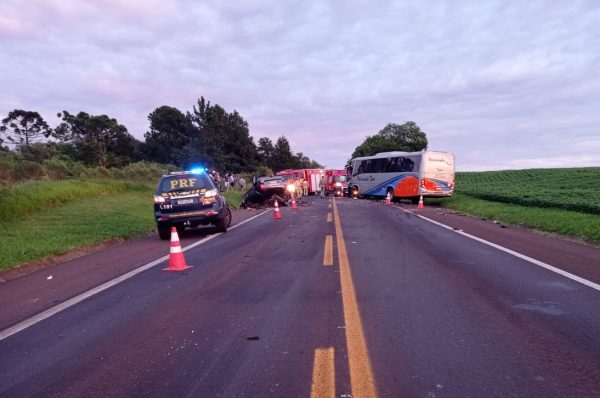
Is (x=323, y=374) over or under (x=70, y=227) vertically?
under

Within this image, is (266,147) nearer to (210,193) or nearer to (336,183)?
(336,183)

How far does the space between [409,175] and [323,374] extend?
29094 mm

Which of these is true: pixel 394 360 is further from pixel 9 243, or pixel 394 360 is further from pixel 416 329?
pixel 9 243

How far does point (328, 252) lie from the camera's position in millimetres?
10016

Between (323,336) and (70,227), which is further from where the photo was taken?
(70,227)

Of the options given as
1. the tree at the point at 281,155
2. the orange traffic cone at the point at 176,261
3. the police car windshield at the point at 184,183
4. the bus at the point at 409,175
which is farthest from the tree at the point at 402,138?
the orange traffic cone at the point at 176,261

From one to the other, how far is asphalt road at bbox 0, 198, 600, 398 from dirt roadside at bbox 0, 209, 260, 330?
654mm

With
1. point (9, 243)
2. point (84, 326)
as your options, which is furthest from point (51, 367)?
point (9, 243)

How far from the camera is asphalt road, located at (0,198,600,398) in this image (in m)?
3.71

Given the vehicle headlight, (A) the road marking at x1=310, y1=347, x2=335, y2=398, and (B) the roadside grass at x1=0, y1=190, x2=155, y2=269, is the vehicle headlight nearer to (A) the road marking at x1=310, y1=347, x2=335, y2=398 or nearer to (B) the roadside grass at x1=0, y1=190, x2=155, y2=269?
(B) the roadside grass at x1=0, y1=190, x2=155, y2=269

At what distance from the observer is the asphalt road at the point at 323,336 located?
371cm

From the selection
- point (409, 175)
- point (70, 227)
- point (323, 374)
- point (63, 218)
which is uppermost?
point (409, 175)

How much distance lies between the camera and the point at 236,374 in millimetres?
3891

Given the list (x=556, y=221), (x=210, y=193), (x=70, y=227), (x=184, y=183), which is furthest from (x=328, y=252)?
(x=556, y=221)
